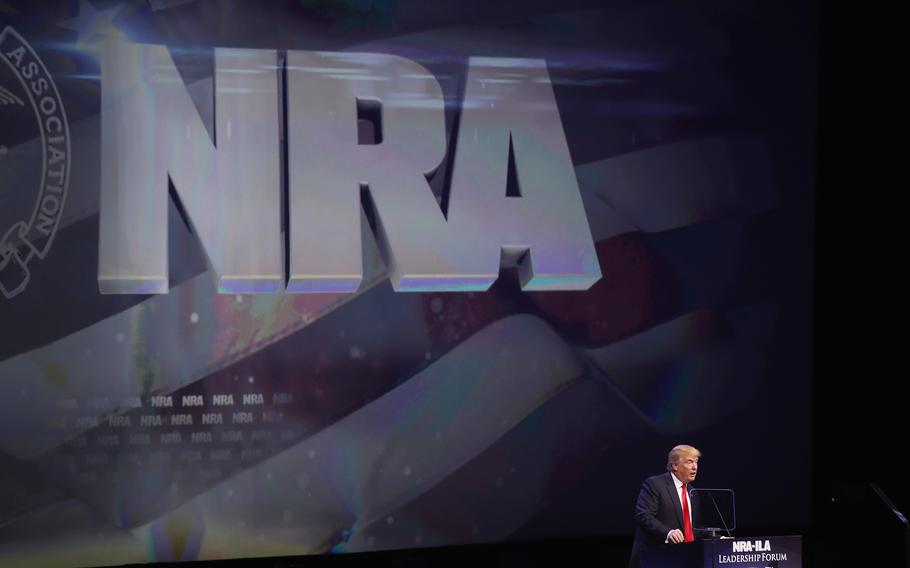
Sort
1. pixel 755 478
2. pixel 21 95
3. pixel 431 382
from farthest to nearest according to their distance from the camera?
pixel 755 478 < pixel 431 382 < pixel 21 95

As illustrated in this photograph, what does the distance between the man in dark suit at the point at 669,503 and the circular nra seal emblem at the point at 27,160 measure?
338cm

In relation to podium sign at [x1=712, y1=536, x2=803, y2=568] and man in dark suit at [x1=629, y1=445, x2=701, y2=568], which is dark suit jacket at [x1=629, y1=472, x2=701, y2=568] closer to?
man in dark suit at [x1=629, y1=445, x2=701, y2=568]

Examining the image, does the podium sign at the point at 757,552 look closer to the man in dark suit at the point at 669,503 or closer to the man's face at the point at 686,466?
the man in dark suit at the point at 669,503

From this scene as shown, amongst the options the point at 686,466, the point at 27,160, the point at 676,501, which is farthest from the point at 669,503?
the point at 27,160

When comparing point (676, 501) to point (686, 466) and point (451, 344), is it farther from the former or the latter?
point (451, 344)

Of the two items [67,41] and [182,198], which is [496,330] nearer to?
[182,198]

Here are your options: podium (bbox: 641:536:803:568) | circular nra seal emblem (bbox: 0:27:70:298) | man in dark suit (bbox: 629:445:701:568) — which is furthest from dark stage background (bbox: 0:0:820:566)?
podium (bbox: 641:536:803:568)

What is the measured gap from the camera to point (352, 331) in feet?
21.8

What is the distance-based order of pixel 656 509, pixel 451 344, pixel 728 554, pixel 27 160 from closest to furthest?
pixel 728 554 < pixel 656 509 < pixel 27 160 < pixel 451 344

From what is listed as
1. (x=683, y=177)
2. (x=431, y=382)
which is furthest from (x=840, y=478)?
(x=431, y=382)

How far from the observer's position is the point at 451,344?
6.75 meters

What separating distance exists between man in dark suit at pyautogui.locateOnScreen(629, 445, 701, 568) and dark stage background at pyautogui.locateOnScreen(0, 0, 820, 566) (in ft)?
5.27

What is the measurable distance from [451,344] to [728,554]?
2.42 m

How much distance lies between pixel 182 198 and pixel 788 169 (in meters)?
3.61
